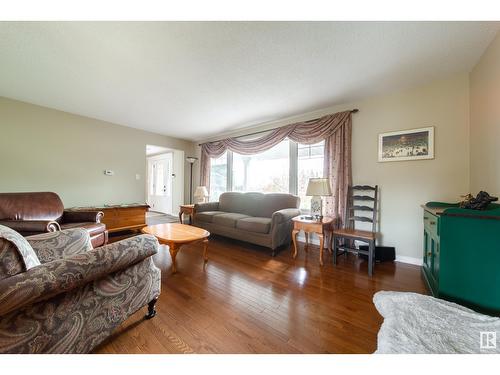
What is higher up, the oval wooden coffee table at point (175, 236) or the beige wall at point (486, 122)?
the beige wall at point (486, 122)

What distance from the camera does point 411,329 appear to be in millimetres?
1040

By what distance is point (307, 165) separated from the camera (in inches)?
130

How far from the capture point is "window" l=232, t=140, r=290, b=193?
3.59 m

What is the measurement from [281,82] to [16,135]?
13.5ft

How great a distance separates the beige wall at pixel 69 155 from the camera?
2811 mm

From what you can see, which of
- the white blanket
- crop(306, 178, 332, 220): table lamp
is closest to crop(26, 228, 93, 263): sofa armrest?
the white blanket

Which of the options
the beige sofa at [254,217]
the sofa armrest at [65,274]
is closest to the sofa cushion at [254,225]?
the beige sofa at [254,217]

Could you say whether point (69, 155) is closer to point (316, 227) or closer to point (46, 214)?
point (46, 214)

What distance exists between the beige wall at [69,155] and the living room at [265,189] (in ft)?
0.08

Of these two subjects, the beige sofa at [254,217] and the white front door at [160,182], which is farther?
the white front door at [160,182]

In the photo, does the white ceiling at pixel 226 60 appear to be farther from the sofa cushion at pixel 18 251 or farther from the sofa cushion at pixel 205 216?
the sofa cushion at pixel 205 216

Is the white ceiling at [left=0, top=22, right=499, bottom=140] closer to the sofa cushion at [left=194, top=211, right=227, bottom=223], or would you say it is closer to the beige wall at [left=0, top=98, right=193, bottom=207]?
the beige wall at [left=0, top=98, right=193, bottom=207]

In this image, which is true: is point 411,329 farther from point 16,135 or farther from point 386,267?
point 16,135
